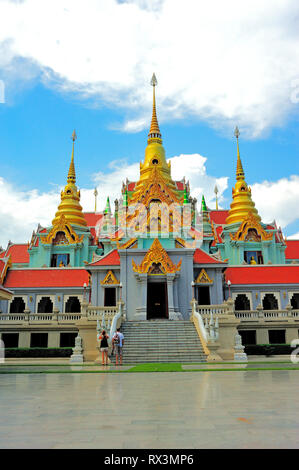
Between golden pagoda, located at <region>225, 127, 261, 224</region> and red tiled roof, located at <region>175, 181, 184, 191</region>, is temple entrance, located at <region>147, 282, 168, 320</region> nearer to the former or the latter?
golden pagoda, located at <region>225, 127, 261, 224</region>

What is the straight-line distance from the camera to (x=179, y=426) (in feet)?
15.9

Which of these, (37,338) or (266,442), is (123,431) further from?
(37,338)

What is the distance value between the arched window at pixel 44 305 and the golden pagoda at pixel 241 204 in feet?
76.8

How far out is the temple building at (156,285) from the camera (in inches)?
926

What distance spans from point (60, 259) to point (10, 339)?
18.7 m

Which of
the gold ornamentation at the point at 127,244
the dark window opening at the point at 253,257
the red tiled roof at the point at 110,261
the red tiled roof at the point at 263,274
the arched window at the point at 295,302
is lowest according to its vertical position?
the arched window at the point at 295,302

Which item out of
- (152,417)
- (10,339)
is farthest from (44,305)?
(152,417)

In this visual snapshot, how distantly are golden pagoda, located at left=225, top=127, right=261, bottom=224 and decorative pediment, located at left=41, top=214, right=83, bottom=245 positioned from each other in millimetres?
17570

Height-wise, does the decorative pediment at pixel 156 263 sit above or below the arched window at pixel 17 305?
above

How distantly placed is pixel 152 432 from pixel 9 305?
98.7 ft

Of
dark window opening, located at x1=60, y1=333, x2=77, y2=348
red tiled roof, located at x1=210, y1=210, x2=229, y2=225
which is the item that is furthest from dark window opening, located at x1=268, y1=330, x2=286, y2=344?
red tiled roof, located at x1=210, y1=210, x2=229, y2=225

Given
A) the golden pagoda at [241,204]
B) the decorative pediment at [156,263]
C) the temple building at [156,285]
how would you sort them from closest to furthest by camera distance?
the temple building at [156,285]
the decorative pediment at [156,263]
the golden pagoda at [241,204]

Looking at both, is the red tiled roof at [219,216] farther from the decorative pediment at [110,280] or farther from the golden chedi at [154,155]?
the decorative pediment at [110,280]

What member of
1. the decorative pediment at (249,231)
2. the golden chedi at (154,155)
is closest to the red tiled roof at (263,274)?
the decorative pediment at (249,231)
